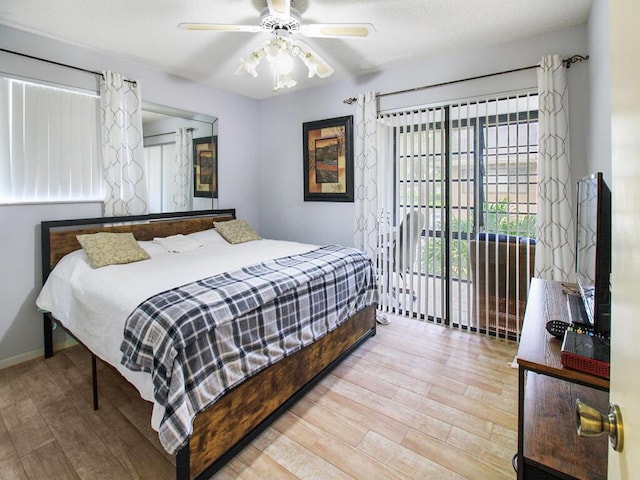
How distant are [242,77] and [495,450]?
12.5 feet

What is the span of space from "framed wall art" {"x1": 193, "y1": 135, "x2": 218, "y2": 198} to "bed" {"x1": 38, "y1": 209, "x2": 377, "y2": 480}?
2.31 ft

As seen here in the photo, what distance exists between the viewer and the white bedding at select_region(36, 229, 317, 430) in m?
1.79

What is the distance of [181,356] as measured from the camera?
1.48 m

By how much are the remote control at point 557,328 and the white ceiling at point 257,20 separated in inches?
82.3

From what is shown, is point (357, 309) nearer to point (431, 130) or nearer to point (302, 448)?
point (302, 448)

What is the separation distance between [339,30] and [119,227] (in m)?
2.43

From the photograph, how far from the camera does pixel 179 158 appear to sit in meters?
3.75

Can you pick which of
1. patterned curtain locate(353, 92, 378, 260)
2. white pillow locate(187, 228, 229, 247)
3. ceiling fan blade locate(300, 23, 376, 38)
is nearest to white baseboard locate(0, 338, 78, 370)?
white pillow locate(187, 228, 229, 247)

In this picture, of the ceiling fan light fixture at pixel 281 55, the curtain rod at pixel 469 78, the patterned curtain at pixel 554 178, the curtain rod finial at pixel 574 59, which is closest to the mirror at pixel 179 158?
the ceiling fan light fixture at pixel 281 55

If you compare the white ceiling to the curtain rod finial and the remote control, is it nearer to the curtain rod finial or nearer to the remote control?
the curtain rod finial

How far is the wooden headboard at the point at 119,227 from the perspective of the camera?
Answer: 2688 mm

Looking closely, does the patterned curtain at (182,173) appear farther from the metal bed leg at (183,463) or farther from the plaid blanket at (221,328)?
the metal bed leg at (183,463)

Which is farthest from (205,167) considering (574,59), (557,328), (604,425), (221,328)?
(604,425)

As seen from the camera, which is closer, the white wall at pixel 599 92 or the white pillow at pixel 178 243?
the white wall at pixel 599 92
